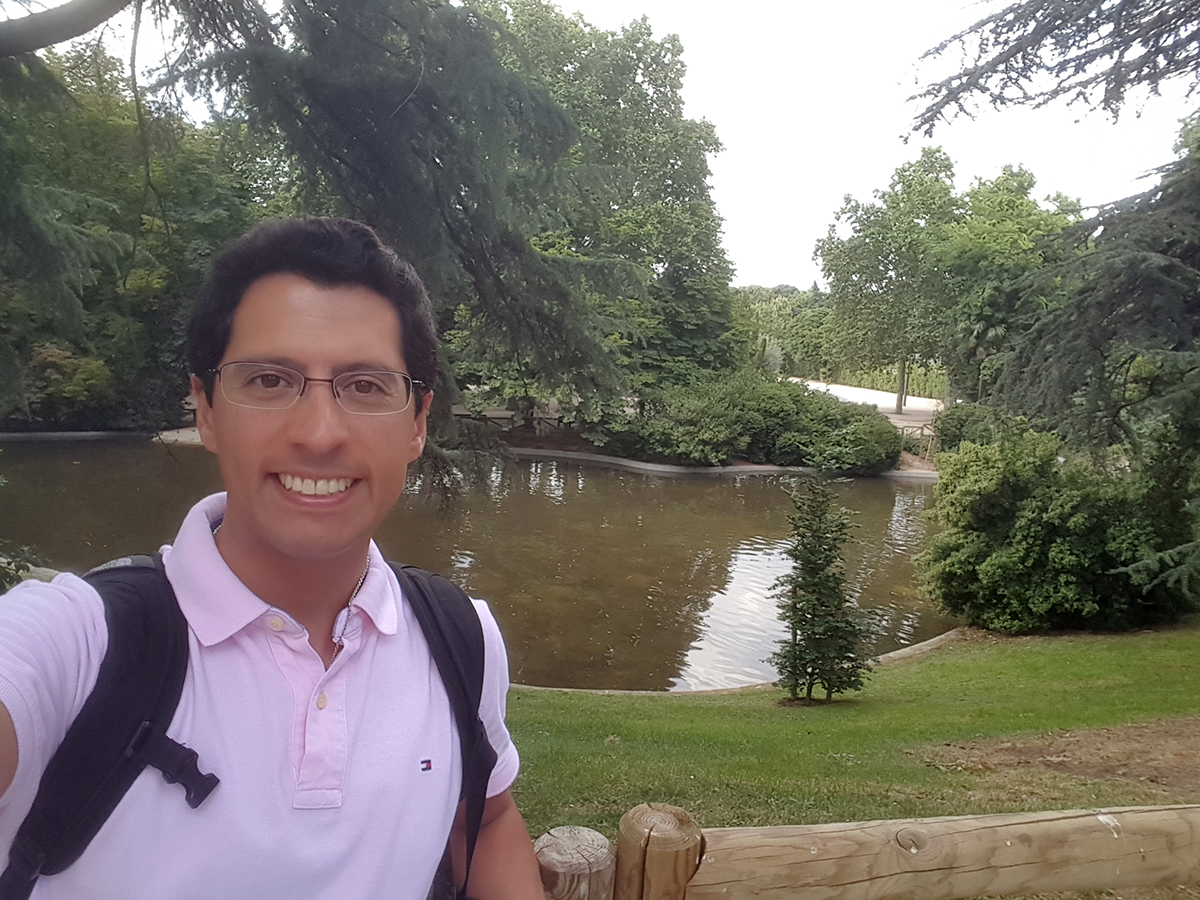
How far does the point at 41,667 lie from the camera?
94 centimetres

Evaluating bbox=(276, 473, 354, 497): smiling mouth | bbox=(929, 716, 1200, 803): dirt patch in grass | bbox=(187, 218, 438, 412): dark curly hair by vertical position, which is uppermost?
bbox=(187, 218, 438, 412): dark curly hair

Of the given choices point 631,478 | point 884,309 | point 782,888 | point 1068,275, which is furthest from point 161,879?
point 884,309

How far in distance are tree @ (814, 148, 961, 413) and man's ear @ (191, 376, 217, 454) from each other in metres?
Result: 35.0

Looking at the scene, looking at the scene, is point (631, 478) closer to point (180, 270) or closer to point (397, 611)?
point (180, 270)

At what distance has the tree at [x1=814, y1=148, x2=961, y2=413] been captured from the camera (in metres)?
34.4

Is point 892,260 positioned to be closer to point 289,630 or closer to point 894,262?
point 894,262

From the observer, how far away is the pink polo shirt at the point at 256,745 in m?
0.95

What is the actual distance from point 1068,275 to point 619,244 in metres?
21.5

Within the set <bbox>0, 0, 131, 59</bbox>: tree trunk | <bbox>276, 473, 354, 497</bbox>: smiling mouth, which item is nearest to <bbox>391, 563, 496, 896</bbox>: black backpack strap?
<bbox>276, 473, 354, 497</bbox>: smiling mouth

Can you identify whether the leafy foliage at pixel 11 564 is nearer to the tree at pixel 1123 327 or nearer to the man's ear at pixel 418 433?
the man's ear at pixel 418 433

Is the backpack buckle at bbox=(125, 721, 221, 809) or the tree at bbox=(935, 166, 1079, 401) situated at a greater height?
the tree at bbox=(935, 166, 1079, 401)

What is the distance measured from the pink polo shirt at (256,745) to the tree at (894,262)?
115 ft

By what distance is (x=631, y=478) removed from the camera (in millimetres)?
23906

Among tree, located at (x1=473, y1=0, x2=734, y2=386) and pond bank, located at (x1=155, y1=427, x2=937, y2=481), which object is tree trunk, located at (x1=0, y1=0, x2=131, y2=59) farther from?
tree, located at (x1=473, y1=0, x2=734, y2=386)
